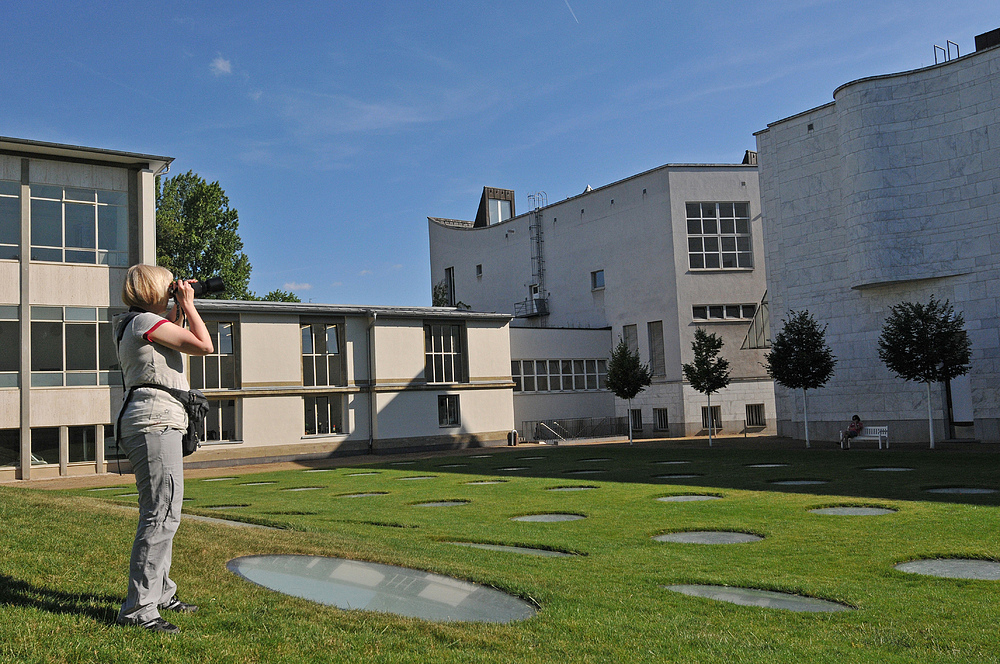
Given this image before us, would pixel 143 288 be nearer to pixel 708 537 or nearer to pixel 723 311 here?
pixel 708 537

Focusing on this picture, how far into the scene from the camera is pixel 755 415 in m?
43.3

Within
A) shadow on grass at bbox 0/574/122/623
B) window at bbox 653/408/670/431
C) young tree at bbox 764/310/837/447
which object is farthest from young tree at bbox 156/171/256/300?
shadow on grass at bbox 0/574/122/623

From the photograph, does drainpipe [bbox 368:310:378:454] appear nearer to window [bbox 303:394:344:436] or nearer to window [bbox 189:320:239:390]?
window [bbox 303:394:344:436]

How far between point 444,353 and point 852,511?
2786 cm

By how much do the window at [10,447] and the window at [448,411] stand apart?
17134mm

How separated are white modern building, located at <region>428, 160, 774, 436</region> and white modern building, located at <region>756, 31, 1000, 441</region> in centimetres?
1056

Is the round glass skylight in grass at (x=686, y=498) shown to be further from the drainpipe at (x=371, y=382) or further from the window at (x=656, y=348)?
the window at (x=656, y=348)

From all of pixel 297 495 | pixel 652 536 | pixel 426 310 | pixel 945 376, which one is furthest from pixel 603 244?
pixel 652 536

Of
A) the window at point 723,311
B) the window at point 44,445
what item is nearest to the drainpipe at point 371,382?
the window at point 44,445

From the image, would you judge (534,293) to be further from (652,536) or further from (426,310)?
(652,536)

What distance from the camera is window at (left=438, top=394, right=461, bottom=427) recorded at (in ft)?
125

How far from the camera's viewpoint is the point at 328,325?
1411 inches

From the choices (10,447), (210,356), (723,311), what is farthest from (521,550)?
(723,311)

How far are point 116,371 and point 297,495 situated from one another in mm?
15232
